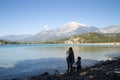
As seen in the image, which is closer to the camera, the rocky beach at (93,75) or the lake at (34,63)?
the rocky beach at (93,75)

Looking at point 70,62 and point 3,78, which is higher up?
point 70,62

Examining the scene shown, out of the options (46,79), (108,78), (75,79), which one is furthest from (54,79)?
(108,78)

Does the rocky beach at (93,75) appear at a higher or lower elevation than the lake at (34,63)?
higher

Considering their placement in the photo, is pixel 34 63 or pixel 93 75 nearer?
pixel 93 75

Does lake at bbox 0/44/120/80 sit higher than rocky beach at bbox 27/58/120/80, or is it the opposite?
rocky beach at bbox 27/58/120/80

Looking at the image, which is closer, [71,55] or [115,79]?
[115,79]

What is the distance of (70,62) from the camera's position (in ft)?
77.7

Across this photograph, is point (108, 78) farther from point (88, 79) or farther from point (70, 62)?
point (70, 62)

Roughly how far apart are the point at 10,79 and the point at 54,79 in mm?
8180

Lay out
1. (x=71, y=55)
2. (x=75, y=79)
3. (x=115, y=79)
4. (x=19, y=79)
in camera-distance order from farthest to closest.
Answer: (x=19, y=79), (x=71, y=55), (x=75, y=79), (x=115, y=79)

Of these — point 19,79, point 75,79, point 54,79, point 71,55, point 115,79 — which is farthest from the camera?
point 19,79

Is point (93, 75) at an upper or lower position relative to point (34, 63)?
upper

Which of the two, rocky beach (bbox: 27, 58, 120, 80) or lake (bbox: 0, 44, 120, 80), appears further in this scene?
lake (bbox: 0, 44, 120, 80)

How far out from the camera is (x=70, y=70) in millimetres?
24500
